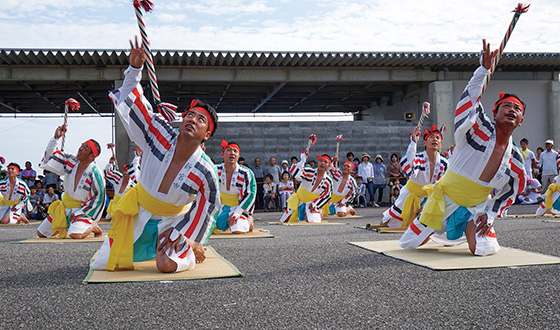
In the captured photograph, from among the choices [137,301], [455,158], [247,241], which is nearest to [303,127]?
[247,241]

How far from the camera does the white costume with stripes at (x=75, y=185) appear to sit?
23.2 feet

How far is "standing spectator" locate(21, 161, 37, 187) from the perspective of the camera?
13.8 meters

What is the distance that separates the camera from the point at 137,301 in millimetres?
3152

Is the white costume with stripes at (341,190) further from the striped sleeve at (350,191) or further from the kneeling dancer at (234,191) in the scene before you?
the kneeling dancer at (234,191)

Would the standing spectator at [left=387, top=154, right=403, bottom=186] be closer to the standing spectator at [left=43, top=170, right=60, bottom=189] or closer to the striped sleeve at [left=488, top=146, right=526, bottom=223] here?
the standing spectator at [left=43, top=170, right=60, bottom=189]

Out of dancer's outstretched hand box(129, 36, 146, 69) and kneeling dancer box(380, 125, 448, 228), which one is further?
kneeling dancer box(380, 125, 448, 228)

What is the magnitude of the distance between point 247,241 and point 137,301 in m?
3.37

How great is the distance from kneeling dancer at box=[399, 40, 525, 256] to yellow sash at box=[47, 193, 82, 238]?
177 inches

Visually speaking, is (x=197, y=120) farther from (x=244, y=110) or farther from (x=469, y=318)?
(x=244, y=110)

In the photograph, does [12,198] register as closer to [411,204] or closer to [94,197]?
[94,197]

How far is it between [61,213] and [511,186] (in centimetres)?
533

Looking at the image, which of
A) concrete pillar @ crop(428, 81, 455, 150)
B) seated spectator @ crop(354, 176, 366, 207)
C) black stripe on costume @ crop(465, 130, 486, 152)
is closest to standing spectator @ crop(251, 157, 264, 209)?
seated spectator @ crop(354, 176, 366, 207)

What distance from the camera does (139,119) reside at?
4414 millimetres

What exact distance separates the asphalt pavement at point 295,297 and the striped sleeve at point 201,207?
44 cm
